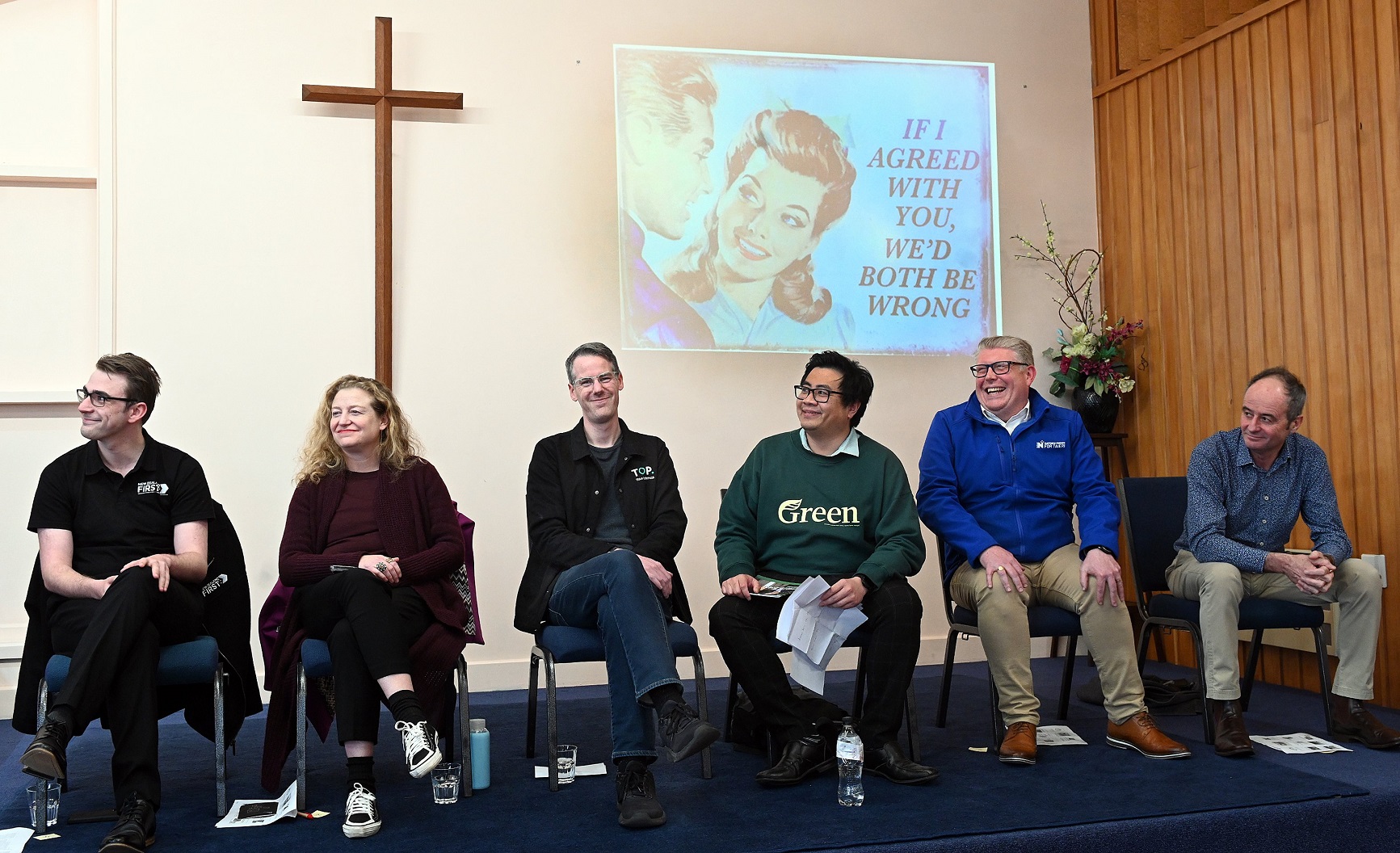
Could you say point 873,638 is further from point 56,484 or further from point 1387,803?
point 56,484

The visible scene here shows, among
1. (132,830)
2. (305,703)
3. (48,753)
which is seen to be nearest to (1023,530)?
(305,703)

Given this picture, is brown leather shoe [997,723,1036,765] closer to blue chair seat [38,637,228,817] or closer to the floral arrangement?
blue chair seat [38,637,228,817]

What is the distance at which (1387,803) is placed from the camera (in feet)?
8.21

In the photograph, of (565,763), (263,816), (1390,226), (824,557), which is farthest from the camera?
(1390,226)

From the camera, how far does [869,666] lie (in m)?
2.84

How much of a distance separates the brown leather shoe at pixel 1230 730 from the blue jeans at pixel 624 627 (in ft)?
4.94

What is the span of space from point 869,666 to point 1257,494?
4.55 feet

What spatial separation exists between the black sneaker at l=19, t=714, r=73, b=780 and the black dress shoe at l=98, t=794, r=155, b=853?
148mm

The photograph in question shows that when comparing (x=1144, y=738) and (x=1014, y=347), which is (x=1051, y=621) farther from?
(x=1014, y=347)

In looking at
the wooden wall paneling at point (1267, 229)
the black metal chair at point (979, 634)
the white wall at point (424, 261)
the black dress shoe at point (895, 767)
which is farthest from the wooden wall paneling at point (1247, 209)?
the black dress shoe at point (895, 767)

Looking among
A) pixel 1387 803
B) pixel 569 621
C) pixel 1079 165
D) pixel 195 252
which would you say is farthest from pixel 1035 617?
pixel 195 252

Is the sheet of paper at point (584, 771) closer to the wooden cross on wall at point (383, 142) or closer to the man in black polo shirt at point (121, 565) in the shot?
the man in black polo shirt at point (121, 565)

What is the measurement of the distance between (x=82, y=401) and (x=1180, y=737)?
3.09 metres

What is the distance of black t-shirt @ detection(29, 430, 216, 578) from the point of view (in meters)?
2.70
